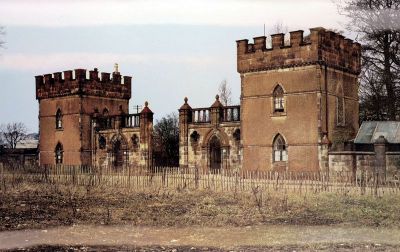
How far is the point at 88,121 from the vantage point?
37625mm

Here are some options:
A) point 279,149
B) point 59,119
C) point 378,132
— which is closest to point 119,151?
point 59,119

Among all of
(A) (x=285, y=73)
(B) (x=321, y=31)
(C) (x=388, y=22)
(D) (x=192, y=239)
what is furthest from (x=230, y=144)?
(D) (x=192, y=239)

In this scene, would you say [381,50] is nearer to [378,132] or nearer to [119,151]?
[378,132]

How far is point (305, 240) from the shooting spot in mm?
11688

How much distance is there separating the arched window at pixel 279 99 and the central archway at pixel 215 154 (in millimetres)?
5384

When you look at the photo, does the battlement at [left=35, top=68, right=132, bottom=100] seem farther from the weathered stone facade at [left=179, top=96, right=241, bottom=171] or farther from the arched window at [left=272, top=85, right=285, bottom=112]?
the arched window at [left=272, top=85, right=285, bottom=112]

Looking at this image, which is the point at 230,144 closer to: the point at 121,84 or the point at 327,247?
the point at 121,84

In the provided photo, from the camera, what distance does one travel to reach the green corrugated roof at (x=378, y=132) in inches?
958

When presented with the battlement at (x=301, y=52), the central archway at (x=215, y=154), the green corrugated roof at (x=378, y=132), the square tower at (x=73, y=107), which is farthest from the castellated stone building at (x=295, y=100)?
the square tower at (x=73, y=107)

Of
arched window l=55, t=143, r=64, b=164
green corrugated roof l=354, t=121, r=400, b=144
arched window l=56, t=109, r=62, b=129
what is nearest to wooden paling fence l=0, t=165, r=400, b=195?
green corrugated roof l=354, t=121, r=400, b=144

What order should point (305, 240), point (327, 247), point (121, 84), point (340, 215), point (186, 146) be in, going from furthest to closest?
point (121, 84) → point (186, 146) → point (340, 215) → point (305, 240) → point (327, 247)

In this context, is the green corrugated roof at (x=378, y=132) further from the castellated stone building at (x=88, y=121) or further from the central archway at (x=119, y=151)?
the central archway at (x=119, y=151)

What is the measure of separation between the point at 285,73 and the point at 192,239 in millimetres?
15641

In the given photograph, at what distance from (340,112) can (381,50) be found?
Result: 23.0 feet
